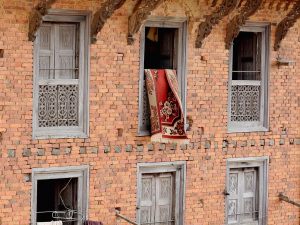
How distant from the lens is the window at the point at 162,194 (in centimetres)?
1730

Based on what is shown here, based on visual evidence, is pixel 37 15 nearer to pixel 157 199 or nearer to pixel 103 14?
pixel 103 14

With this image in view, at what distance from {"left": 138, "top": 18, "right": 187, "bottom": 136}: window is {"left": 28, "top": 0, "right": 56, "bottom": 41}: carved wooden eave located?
2329mm

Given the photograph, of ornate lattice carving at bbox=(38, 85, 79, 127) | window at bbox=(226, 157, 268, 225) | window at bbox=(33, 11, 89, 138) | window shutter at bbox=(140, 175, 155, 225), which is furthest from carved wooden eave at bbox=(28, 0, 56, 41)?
window at bbox=(226, 157, 268, 225)

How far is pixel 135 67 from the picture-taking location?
55.3ft

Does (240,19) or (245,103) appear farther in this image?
(245,103)

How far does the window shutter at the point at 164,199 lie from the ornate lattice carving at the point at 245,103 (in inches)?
76.8

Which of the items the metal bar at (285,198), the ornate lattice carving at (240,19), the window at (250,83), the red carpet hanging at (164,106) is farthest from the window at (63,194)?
the metal bar at (285,198)

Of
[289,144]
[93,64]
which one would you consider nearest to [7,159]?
[93,64]

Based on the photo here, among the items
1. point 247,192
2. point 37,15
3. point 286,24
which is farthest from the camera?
point 247,192

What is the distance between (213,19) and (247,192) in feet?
12.3

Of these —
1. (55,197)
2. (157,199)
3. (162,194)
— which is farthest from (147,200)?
(55,197)

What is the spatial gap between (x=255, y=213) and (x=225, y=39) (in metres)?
3.70

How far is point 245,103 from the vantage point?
60.6ft

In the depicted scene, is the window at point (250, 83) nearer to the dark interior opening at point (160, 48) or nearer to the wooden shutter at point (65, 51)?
the dark interior opening at point (160, 48)
